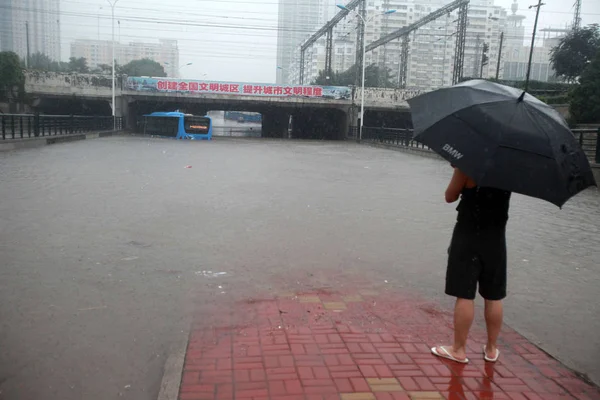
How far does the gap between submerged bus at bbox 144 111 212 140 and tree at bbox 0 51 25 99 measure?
10.3m

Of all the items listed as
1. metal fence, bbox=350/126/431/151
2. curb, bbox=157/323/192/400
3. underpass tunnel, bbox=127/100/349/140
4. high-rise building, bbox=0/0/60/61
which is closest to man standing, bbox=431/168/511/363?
curb, bbox=157/323/192/400

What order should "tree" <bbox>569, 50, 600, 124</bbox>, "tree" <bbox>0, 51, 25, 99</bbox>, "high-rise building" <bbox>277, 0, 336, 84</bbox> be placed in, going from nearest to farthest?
"tree" <bbox>569, 50, 600, 124</bbox> < "tree" <bbox>0, 51, 25, 99</bbox> < "high-rise building" <bbox>277, 0, 336, 84</bbox>

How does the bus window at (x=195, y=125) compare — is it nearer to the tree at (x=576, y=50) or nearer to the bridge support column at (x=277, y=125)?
the bridge support column at (x=277, y=125)

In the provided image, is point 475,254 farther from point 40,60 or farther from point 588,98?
point 40,60

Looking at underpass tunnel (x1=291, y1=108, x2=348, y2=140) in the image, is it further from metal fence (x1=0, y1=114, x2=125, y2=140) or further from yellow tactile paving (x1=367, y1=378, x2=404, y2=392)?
yellow tactile paving (x1=367, y1=378, x2=404, y2=392)

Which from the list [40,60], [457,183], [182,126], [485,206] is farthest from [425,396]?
[40,60]

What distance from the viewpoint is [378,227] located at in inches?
307

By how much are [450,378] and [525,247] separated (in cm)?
426

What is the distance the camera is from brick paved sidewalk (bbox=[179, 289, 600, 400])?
3.08 meters

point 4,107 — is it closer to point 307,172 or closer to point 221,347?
point 307,172

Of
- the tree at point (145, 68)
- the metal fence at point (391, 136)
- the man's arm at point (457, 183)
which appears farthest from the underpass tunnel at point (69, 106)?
the man's arm at point (457, 183)

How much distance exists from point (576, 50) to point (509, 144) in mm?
46620

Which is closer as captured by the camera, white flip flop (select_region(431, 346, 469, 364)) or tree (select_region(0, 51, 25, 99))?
white flip flop (select_region(431, 346, 469, 364))

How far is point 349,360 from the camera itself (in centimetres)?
342
